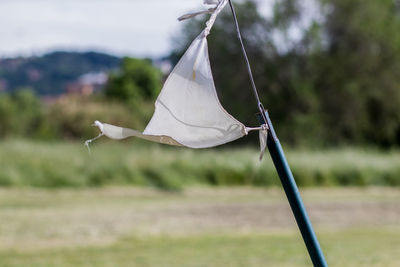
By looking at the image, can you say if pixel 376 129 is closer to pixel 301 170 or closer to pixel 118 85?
pixel 301 170

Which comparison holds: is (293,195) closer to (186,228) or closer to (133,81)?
(186,228)

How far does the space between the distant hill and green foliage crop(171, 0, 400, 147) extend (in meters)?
37.8

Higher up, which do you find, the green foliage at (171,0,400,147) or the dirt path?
the green foliage at (171,0,400,147)

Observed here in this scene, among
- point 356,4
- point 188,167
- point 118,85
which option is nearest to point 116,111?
point 188,167

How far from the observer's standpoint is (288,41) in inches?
961

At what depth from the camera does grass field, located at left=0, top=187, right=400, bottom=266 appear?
6589mm

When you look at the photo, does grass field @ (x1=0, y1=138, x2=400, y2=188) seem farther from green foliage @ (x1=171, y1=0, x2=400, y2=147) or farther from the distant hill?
the distant hill

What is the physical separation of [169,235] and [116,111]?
14.3 metres

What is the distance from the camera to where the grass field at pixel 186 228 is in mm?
6589

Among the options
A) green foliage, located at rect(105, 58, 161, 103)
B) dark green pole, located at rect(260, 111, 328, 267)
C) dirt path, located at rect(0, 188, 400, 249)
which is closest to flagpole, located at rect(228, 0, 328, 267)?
dark green pole, located at rect(260, 111, 328, 267)

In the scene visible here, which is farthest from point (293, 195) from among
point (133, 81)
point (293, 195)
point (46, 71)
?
point (46, 71)

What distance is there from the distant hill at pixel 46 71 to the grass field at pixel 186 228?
162 ft

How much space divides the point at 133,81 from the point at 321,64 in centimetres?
3027

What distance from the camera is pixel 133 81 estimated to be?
52.7 metres
